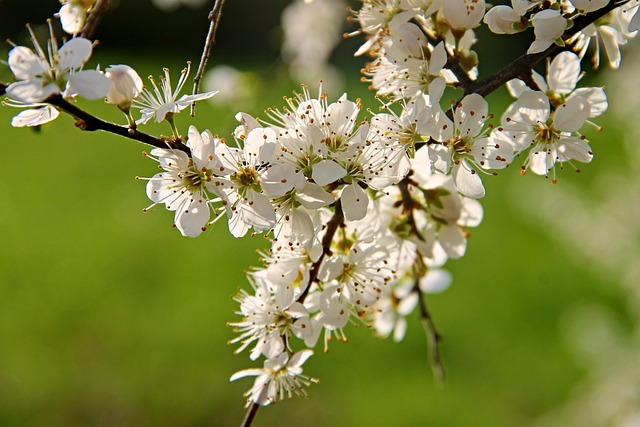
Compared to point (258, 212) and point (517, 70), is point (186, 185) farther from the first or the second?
point (517, 70)

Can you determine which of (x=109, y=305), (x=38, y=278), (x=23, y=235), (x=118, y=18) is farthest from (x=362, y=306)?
(x=118, y=18)

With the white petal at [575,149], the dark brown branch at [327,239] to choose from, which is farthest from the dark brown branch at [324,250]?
the white petal at [575,149]

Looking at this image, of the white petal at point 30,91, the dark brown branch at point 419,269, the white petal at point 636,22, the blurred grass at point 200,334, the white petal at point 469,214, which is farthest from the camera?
the blurred grass at point 200,334

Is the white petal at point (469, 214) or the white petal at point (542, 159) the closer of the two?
the white petal at point (542, 159)

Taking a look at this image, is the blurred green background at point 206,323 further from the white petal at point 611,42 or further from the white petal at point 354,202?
the white petal at point 611,42

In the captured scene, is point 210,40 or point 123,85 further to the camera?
point 210,40

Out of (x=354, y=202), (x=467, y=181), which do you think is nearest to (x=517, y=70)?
(x=467, y=181)

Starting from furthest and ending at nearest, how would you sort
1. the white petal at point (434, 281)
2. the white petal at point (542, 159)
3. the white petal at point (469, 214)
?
1. the white petal at point (434, 281)
2. the white petal at point (469, 214)
3. the white petal at point (542, 159)

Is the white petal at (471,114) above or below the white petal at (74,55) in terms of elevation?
below

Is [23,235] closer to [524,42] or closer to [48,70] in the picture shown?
[48,70]
